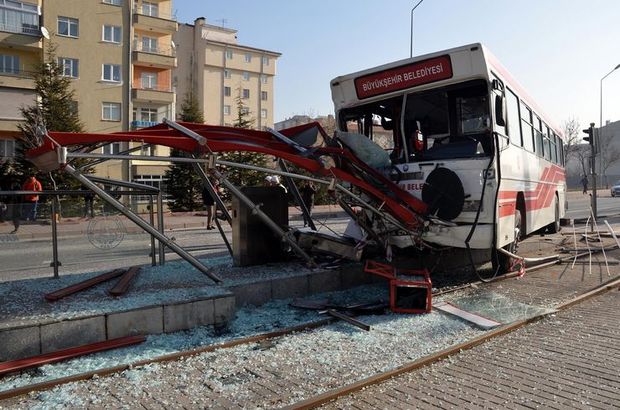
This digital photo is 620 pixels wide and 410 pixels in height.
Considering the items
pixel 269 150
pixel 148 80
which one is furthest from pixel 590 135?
pixel 148 80

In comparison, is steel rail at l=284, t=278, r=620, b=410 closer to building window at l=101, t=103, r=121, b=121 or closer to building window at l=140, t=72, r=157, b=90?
building window at l=101, t=103, r=121, b=121

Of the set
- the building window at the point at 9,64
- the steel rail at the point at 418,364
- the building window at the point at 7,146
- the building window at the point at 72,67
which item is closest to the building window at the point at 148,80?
the building window at the point at 72,67

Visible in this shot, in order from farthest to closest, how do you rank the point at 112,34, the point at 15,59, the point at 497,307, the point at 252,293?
the point at 112,34, the point at 15,59, the point at 497,307, the point at 252,293

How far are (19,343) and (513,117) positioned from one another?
7855 mm

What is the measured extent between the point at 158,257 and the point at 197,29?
2887 inches

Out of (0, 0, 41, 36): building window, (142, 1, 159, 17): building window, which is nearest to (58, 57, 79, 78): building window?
(0, 0, 41, 36): building window

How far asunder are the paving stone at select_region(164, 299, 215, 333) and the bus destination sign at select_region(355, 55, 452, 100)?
14.2 ft

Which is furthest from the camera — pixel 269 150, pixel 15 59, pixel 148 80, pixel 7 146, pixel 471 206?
pixel 148 80

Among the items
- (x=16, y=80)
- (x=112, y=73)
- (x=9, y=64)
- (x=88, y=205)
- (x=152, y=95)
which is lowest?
(x=88, y=205)

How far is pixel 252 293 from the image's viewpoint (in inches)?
258

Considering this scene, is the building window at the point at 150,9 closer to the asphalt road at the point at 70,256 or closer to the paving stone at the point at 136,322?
the asphalt road at the point at 70,256

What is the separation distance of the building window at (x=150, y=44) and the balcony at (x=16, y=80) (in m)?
11.7

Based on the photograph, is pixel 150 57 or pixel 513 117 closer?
pixel 513 117

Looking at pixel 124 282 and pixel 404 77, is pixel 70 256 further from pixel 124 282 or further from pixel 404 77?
pixel 404 77
